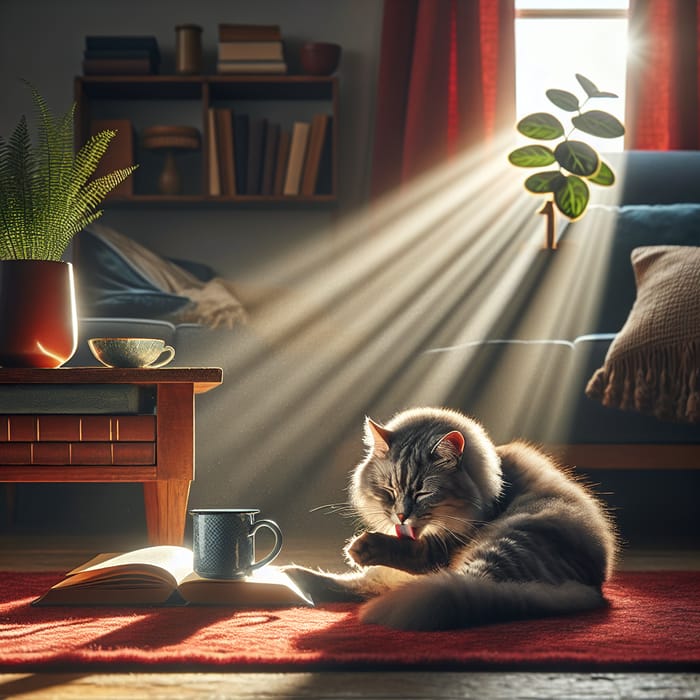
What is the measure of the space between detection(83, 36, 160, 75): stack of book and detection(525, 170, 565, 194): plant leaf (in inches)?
64.5

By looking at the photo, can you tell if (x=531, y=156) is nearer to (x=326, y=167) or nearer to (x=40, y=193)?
(x=326, y=167)

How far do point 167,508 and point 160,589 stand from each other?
0.81 feet

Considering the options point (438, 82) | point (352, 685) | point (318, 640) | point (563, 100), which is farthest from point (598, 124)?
point (352, 685)

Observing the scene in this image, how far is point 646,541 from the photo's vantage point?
6.69 ft

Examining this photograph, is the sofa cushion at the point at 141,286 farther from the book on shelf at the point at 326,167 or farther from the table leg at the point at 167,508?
the table leg at the point at 167,508

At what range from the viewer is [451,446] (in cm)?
135

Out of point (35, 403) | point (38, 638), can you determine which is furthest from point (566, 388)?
point (38, 638)

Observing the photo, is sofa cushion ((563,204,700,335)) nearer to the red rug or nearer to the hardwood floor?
the red rug

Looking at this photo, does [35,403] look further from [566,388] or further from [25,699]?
[566,388]

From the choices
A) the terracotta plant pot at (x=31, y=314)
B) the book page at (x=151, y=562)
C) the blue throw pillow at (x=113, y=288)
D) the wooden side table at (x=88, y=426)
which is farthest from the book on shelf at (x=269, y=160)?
the book page at (x=151, y=562)

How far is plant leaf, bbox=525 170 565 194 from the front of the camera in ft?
8.47

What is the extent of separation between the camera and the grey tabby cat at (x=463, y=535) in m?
1.13

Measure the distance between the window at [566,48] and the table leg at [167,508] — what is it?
2647 mm

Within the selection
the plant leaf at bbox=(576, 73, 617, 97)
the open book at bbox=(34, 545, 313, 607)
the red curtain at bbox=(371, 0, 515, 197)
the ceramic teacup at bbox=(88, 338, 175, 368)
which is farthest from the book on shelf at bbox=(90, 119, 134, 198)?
the open book at bbox=(34, 545, 313, 607)
